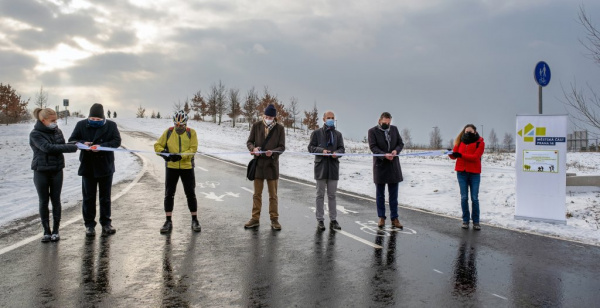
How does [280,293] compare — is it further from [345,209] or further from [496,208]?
[496,208]

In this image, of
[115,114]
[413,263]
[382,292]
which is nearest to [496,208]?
[413,263]

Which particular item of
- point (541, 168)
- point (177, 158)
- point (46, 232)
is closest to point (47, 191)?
point (46, 232)

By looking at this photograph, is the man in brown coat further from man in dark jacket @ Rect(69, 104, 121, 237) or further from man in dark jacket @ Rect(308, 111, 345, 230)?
man in dark jacket @ Rect(69, 104, 121, 237)

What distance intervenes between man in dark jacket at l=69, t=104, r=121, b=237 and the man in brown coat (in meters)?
2.48

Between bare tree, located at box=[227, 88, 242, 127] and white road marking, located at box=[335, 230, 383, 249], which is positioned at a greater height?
bare tree, located at box=[227, 88, 242, 127]

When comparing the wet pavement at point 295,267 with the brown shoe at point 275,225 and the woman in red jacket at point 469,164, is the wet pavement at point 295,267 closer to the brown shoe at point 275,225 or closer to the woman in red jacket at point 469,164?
the brown shoe at point 275,225

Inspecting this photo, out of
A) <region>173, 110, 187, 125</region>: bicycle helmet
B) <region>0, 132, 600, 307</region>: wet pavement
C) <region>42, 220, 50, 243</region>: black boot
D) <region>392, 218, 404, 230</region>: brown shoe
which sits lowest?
<region>0, 132, 600, 307</region>: wet pavement

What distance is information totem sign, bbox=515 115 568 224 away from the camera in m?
8.28

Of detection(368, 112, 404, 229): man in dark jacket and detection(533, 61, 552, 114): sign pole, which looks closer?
detection(368, 112, 404, 229): man in dark jacket

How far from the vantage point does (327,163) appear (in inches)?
299

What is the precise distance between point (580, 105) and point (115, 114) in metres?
80.1

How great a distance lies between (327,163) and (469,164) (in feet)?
9.62

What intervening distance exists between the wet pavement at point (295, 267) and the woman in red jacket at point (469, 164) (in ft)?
1.44

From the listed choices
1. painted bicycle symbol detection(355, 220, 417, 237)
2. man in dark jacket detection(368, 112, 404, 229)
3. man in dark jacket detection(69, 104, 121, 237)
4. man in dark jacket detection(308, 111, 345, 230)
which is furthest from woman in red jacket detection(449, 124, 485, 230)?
man in dark jacket detection(69, 104, 121, 237)
